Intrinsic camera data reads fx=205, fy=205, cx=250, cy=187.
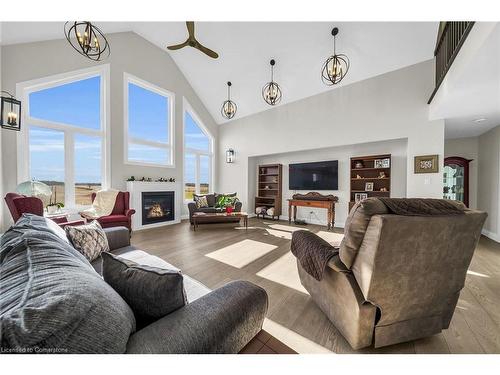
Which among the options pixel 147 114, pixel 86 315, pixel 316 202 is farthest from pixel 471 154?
pixel 147 114

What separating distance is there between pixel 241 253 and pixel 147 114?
4632 mm

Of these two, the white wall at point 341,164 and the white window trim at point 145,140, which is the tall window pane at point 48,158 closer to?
the white window trim at point 145,140

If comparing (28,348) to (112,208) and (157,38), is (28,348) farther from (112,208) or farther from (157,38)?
(157,38)

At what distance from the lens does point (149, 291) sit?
0.78 metres

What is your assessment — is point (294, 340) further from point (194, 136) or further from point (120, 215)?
point (194, 136)

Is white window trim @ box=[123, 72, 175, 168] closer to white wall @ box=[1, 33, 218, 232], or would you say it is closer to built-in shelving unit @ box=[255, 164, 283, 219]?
white wall @ box=[1, 33, 218, 232]

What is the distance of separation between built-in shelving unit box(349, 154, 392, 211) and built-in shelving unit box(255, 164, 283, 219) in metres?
2.06

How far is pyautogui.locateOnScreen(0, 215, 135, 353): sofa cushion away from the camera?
1.54ft

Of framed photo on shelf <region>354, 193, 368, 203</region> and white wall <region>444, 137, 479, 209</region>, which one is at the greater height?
white wall <region>444, 137, 479, 209</region>

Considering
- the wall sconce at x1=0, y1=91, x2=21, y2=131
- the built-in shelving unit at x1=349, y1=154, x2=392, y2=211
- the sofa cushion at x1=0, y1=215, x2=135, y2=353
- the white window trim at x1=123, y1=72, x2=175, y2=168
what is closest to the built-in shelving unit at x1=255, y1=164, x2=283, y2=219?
the built-in shelving unit at x1=349, y1=154, x2=392, y2=211

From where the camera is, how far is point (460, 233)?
1192 millimetres

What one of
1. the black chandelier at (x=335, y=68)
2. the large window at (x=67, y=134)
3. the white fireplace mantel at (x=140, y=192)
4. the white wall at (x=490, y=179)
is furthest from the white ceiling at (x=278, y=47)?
the white fireplace mantel at (x=140, y=192)

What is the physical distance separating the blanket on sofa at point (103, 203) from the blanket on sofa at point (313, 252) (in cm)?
396
